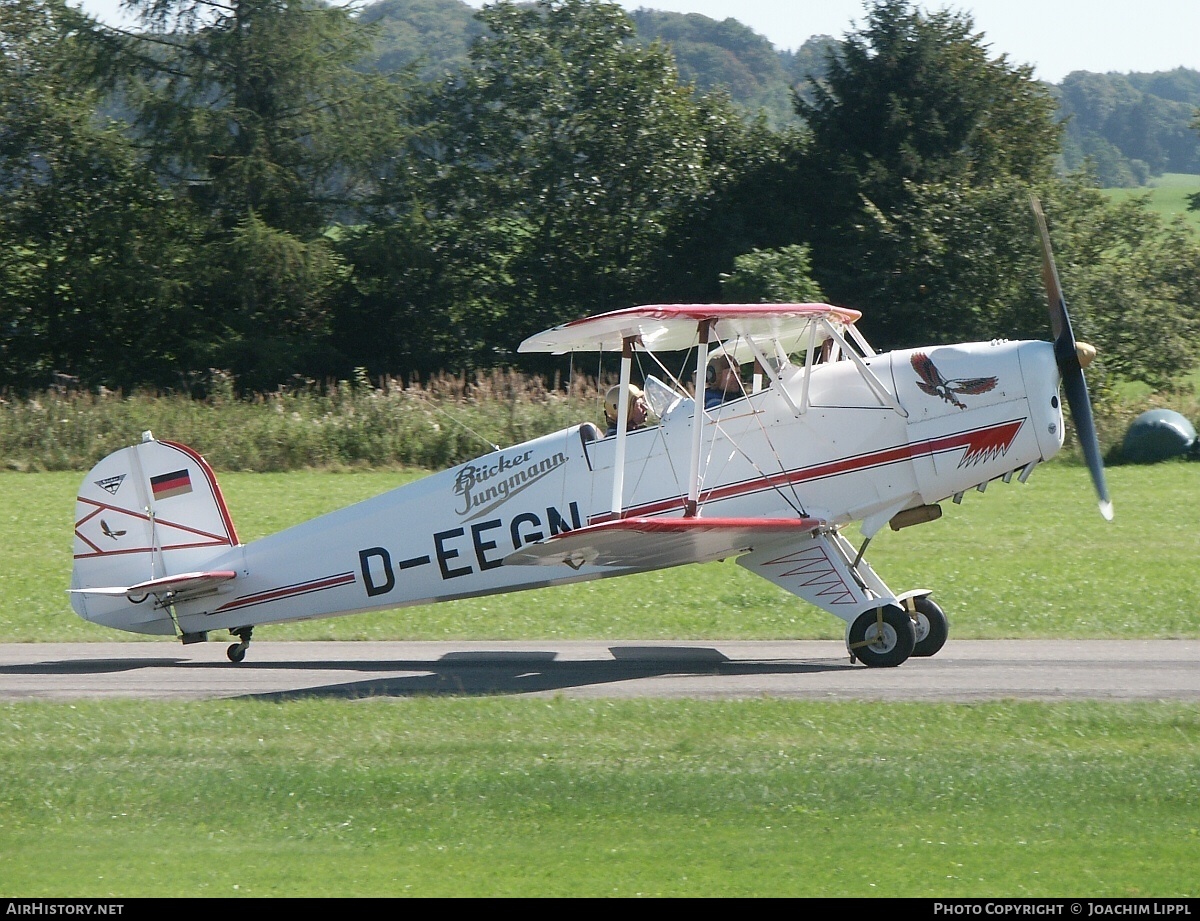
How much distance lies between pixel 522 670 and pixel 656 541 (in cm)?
187

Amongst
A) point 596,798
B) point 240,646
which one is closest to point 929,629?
point 596,798

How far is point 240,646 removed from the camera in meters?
12.5

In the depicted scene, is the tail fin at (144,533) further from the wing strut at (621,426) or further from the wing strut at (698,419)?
the wing strut at (698,419)

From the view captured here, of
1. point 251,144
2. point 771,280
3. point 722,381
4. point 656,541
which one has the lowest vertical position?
point 656,541

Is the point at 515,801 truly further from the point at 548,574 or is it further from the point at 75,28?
the point at 75,28

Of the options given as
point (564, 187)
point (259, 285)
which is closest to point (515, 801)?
point (259, 285)

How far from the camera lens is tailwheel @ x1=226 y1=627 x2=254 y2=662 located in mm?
12375

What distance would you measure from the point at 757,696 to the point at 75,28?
3644 centimetres

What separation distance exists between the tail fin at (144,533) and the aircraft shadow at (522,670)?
1.17m

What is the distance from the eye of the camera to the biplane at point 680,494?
11.4m

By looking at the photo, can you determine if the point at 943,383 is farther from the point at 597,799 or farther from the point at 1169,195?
the point at 1169,195

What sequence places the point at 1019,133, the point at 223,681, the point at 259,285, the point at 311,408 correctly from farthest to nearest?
the point at 1019,133 → the point at 259,285 → the point at 311,408 → the point at 223,681

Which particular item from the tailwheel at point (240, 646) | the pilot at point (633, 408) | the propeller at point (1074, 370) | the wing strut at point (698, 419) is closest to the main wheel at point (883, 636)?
the wing strut at point (698, 419)

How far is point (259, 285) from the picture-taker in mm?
38969
